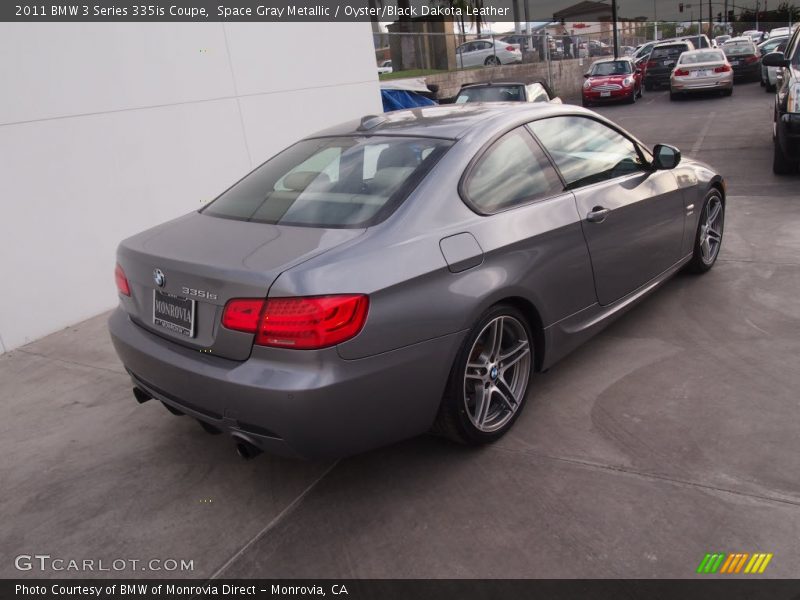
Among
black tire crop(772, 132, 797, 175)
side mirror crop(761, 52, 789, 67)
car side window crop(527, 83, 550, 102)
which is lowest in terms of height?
black tire crop(772, 132, 797, 175)

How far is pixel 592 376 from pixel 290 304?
2.10 m

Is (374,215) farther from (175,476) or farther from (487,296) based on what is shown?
(175,476)

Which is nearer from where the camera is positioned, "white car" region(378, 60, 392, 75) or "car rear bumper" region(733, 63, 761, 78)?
"car rear bumper" region(733, 63, 761, 78)

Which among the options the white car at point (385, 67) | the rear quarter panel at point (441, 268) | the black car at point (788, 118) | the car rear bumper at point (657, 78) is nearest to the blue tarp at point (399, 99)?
the black car at point (788, 118)

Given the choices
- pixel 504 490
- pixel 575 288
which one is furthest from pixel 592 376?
pixel 504 490

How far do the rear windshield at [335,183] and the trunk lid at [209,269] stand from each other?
0.41 ft

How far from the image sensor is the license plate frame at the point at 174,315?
2.86 m

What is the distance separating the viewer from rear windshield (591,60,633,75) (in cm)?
2302

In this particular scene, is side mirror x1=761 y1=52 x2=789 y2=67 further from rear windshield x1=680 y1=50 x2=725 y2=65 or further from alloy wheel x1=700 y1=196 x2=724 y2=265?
rear windshield x1=680 y1=50 x2=725 y2=65

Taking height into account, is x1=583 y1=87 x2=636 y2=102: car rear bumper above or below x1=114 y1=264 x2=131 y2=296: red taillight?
below

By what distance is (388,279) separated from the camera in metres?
2.73

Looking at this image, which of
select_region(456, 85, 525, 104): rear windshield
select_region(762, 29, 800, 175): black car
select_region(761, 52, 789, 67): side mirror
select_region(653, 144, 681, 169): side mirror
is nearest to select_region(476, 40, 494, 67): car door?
select_region(456, 85, 525, 104): rear windshield

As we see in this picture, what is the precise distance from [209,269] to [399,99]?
433 inches

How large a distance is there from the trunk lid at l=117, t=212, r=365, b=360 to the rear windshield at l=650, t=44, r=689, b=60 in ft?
86.9
